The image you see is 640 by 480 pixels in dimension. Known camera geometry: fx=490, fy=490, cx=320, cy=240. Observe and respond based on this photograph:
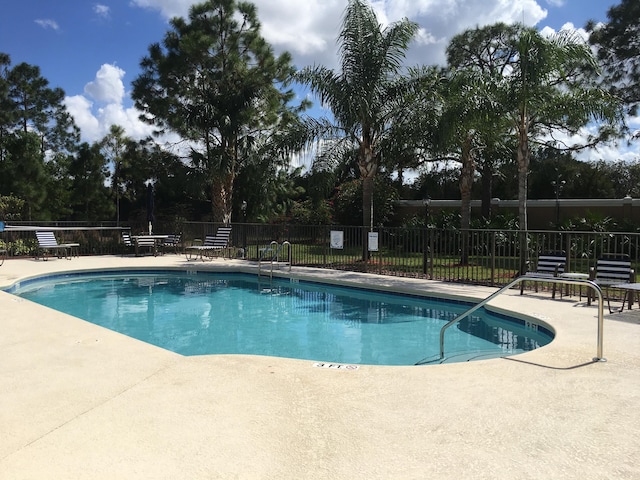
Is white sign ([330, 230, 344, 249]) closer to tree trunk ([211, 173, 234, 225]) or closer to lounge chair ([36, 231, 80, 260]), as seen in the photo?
lounge chair ([36, 231, 80, 260])

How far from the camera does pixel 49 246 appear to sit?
1462 centimetres

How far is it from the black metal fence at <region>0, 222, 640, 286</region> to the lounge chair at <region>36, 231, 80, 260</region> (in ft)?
1.24

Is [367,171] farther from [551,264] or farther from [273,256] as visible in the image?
[551,264]

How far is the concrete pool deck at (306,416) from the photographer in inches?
106

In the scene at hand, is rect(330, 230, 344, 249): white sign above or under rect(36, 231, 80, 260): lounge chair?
above

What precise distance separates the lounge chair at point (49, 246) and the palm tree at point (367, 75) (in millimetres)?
8860

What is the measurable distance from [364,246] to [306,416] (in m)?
9.88

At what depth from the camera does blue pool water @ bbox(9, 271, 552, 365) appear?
679 centimetres

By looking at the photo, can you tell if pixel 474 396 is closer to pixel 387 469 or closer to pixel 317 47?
pixel 387 469

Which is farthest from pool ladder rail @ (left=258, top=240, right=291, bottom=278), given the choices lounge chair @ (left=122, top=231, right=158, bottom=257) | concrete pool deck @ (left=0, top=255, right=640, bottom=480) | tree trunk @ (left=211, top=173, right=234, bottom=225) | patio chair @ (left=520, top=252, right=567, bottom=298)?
concrete pool deck @ (left=0, top=255, right=640, bottom=480)

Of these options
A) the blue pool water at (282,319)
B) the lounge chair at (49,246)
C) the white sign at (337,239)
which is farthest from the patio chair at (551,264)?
the lounge chair at (49,246)

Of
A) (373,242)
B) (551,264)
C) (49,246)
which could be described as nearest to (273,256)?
(373,242)

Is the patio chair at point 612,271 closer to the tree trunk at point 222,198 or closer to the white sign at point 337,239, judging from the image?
the white sign at point 337,239

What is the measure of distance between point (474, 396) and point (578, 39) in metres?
10.1
